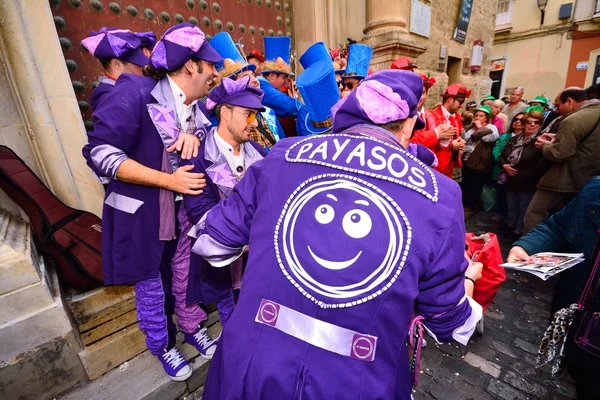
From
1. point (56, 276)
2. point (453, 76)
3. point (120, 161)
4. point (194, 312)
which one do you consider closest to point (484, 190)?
point (453, 76)

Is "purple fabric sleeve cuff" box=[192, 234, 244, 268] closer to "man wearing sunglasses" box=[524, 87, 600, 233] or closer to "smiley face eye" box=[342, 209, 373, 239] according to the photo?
"smiley face eye" box=[342, 209, 373, 239]

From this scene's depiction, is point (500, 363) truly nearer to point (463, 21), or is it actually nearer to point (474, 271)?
point (474, 271)

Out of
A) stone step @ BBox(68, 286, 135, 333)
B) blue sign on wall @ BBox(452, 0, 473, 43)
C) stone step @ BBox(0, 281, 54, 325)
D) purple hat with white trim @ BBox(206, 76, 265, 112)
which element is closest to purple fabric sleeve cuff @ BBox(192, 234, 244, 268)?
purple hat with white trim @ BBox(206, 76, 265, 112)

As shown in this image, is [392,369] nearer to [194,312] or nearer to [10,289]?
[194,312]

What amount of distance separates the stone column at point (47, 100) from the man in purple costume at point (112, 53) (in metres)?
0.39

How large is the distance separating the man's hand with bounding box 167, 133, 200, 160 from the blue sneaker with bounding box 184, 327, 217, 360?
1.55 metres

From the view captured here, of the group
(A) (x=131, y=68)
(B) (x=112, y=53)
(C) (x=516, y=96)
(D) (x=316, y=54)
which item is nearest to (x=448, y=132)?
(D) (x=316, y=54)

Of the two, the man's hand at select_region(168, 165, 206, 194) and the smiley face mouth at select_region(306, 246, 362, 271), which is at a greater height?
the man's hand at select_region(168, 165, 206, 194)

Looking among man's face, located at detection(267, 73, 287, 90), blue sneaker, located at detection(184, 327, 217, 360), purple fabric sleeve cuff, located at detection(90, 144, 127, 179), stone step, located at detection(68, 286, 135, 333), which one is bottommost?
blue sneaker, located at detection(184, 327, 217, 360)

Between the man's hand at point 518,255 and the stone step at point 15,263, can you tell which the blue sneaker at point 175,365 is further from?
the man's hand at point 518,255

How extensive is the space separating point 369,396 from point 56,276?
238cm

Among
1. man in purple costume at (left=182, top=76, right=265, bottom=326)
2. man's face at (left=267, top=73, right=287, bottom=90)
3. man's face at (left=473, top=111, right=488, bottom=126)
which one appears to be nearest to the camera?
man in purple costume at (left=182, top=76, right=265, bottom=326)

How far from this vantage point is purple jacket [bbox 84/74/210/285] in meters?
1.64

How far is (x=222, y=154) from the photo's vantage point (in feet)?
6.20
